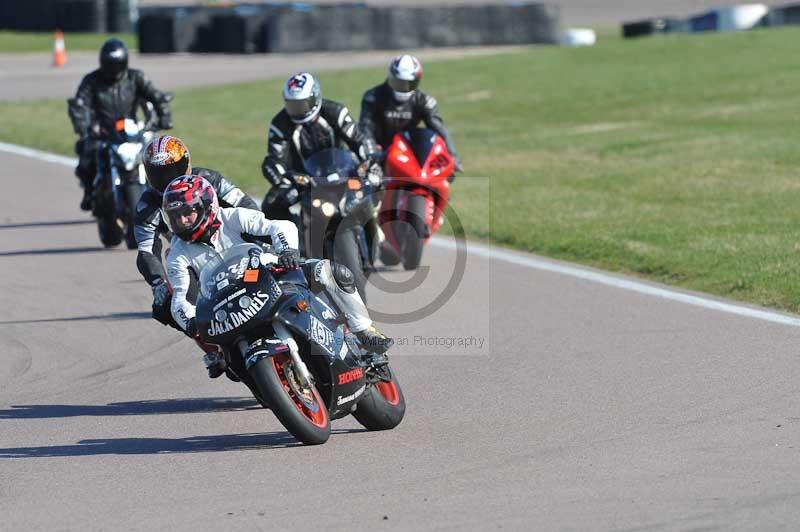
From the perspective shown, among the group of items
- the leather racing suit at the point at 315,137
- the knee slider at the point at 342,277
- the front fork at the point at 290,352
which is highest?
the leather racing suit at the point at 315,137

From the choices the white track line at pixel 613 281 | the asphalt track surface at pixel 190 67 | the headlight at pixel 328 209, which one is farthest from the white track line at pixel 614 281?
the asphalt track surface at pixel 190 67

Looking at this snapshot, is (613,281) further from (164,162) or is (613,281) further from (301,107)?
(164,162)

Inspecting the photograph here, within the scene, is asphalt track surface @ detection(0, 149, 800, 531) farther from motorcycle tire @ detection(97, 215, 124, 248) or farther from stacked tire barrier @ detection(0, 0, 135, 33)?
stacked tire barrier @ detection(0, 0, 135, 33)

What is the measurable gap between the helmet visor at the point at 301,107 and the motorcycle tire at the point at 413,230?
1888 mm

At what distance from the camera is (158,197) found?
9.17 meters

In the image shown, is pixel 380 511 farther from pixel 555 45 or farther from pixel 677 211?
pixel 555 45

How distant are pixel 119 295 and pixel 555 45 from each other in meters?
28.1

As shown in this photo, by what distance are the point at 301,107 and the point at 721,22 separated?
28.5 meters

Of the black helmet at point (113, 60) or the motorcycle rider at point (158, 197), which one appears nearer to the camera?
the motorcycle rider at point (158, 197)

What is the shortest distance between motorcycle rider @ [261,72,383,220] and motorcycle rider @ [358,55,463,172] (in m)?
1.74

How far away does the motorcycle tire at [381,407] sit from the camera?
7.55m

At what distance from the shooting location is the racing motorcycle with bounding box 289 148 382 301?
1019 centimetres

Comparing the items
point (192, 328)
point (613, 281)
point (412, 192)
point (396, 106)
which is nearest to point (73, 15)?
point (396, 106)

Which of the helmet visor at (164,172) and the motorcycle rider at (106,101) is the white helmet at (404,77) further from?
the helmet visor at (164,172)
